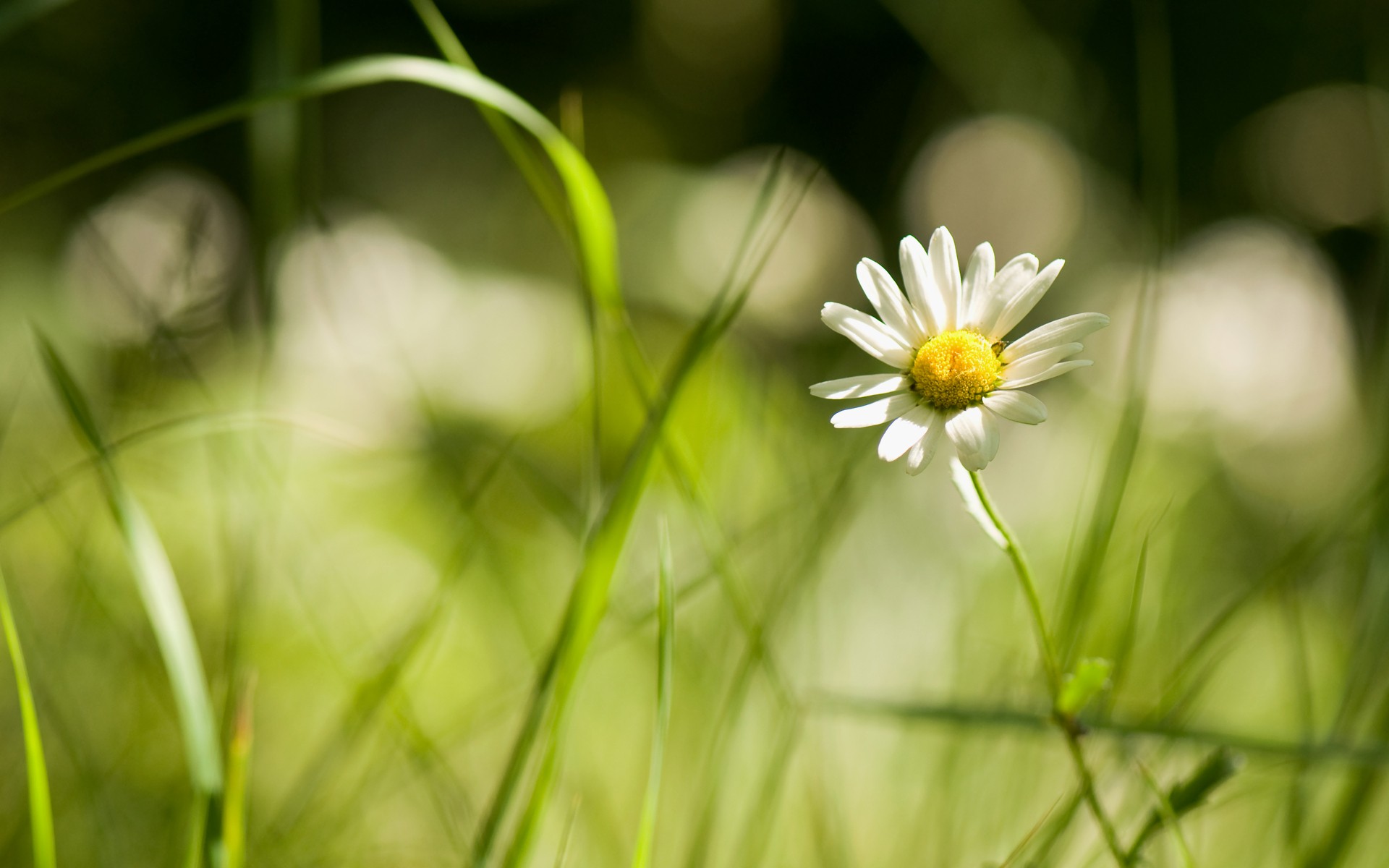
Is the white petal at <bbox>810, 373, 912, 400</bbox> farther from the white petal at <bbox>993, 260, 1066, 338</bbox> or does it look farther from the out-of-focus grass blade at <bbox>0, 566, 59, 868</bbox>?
the out-of-focus grass blade at <bbox>0, 566, 59, 868</bbox>

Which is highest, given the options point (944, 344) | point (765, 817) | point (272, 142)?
point (272, 142)

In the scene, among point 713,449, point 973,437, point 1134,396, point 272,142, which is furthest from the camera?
point 713,449

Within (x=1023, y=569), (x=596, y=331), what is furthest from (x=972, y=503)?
(x=596, y=331)

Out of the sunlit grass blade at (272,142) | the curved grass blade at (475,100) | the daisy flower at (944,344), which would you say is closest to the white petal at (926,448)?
the daisy flower at (944,344)

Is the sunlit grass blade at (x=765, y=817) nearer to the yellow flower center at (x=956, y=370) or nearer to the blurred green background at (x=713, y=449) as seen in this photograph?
the blurred green background at (x=713, y=449)

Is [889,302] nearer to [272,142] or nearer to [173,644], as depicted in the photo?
[173,644]

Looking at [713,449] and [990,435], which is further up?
[713,449]

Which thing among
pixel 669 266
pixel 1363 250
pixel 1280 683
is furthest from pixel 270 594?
pixel 1363 250

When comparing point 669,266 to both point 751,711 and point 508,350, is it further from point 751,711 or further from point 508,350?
point 751,711
